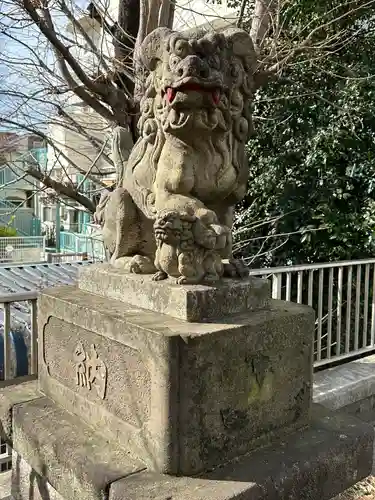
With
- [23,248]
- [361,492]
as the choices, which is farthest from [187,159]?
[23,248]

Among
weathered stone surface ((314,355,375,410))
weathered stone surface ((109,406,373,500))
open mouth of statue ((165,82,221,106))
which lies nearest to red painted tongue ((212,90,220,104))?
open mouth of statue ((165,82,221,106))

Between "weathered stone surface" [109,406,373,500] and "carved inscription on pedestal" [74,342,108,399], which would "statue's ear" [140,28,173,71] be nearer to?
"carved inscription on pedestal" [74,342,108,399]

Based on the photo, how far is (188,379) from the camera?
5.87 ft

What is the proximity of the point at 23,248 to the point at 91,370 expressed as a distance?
1896 centimetres

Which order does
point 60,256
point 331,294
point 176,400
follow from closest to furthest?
point 176,400 < point 331,294 < point 60,256

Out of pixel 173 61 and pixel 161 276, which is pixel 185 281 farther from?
pixel 173 61

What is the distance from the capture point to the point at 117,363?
6.66 ft

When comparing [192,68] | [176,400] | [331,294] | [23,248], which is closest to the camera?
[176,400]

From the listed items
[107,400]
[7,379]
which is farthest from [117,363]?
[7,379]

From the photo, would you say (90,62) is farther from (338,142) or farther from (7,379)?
(7,379)

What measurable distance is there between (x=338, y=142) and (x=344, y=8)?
1845mm

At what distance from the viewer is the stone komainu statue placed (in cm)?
195

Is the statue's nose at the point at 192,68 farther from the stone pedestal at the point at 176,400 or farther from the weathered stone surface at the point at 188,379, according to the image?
the weathered stone surface at the point at 188,379

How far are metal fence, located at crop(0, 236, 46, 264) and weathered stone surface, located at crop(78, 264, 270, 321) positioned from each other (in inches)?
681
